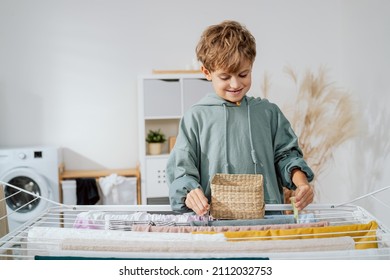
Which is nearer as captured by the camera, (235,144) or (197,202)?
(197,202)

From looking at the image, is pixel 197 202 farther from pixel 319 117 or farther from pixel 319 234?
pixel 319 117

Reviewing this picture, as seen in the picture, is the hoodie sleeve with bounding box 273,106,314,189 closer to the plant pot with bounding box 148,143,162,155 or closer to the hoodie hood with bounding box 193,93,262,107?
the hoodie hood with bounding box 193,93,262,107

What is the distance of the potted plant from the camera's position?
405cm

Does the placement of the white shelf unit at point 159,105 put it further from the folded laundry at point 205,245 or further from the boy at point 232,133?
the folded laundry at point 205,245

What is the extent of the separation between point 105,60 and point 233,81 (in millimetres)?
3381

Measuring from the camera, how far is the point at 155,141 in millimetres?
4074

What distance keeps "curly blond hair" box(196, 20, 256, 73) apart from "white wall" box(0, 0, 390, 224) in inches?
127

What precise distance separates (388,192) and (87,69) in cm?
290

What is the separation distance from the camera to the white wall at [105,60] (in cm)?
422

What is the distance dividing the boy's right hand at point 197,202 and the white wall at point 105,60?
11.2 feet

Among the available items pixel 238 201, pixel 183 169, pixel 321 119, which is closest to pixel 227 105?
pixel 183 169

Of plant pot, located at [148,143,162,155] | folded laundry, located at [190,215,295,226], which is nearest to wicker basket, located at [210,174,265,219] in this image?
folded laundry, located at [190,215,295,226]

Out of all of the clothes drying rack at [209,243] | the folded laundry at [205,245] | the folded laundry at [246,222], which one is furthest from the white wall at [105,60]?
the folded laundry at [205,245]
